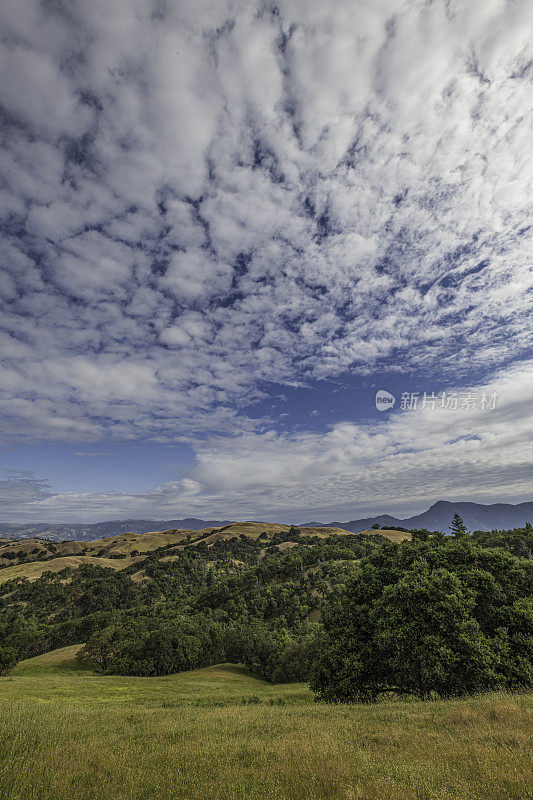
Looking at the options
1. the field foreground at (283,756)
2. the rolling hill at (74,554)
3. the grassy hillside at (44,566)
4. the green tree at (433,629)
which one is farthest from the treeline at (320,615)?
the rolling hill at (74,554)

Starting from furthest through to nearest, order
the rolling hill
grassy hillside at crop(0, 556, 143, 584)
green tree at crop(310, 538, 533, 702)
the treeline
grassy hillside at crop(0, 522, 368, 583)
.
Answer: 1. the rolling hill
2. grassy hillside at crop(0, 522, 368, 583)
3. grassy hillside at crop(0, 556, 143, 584)
4. the treeline
5. green tree at crop(310, 538, 533, 702)

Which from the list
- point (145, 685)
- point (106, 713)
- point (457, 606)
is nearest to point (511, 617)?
point (457, 606)

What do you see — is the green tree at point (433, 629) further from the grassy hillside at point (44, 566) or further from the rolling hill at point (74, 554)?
the grassy hillside at point (44, 566)

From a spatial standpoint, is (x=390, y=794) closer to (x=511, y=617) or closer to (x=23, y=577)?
(x=511, y=617)

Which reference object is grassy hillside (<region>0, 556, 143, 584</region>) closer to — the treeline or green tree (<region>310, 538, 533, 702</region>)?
the treeline

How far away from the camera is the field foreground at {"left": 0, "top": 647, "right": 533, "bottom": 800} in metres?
7.46

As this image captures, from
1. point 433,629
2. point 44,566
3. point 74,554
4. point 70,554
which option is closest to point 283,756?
point 433,629

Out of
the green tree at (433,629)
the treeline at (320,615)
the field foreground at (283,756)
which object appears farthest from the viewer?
the treeline at (320,615)

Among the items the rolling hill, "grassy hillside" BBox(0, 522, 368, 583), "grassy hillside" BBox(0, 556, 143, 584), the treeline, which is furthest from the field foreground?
"grassy hillside" BBox(0, 522, 368, 583)

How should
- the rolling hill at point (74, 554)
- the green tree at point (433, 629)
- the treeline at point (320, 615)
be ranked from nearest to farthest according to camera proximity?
the green tree at point (433, 629)
the treeline at point (320, 615)
the rolling hill at point (74, 554)

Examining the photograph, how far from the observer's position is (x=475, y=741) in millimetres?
10500

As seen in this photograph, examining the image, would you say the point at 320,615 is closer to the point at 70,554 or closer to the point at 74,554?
the point at 74,554

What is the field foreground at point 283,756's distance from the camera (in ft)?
24.5

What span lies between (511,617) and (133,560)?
581 feet
